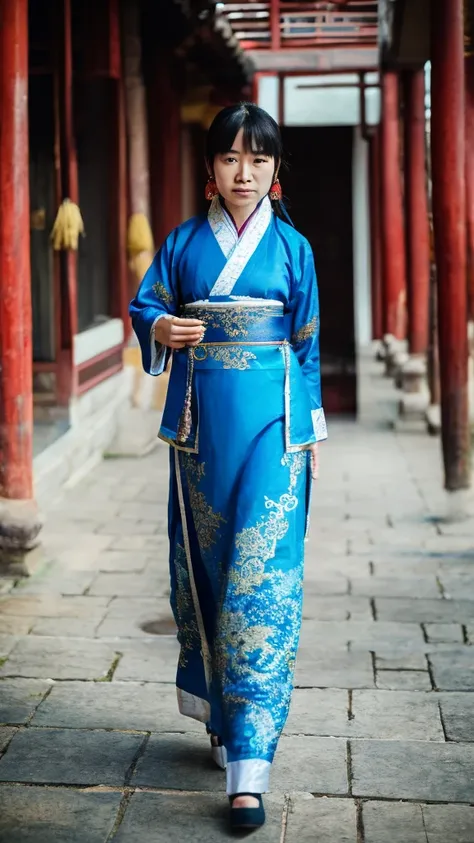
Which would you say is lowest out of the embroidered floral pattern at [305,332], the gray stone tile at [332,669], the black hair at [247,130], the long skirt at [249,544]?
the gray stone tile at [332,669]

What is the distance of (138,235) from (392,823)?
7.80 m

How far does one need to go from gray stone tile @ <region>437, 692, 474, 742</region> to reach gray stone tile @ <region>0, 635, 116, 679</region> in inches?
48.7

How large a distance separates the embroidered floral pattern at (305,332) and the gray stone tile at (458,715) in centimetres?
135

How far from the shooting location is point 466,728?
4.02 metres

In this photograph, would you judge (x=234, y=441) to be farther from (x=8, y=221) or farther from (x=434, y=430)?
(x=434, y=430)

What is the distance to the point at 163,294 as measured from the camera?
358 cm

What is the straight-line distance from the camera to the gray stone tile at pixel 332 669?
4468 mm

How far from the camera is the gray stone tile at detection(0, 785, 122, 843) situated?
323cm

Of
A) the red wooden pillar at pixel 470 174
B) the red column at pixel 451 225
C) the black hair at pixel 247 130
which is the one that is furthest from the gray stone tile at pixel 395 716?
the red wooden pillar at pixel 470 174

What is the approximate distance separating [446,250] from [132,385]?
13.6 ft

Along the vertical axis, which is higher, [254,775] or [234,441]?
[234,441]

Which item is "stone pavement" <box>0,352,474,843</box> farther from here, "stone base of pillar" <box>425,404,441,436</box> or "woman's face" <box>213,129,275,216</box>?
"stone base of pillar" <box>425,404,441,436</box>

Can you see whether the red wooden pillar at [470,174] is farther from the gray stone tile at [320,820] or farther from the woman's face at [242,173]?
the gray stone tile at [320,820]

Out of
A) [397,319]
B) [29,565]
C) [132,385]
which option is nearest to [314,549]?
[29,565]
